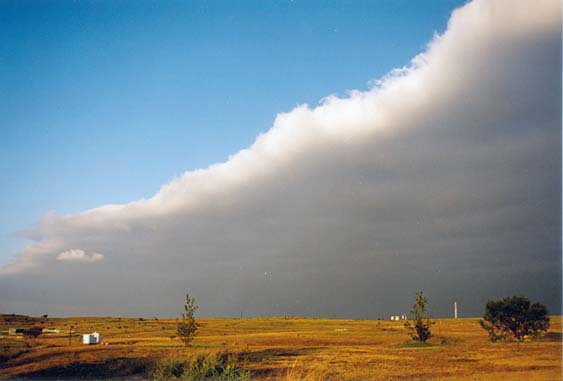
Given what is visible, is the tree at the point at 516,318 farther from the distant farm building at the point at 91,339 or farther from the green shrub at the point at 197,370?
the distant farm building at the point at 91,339

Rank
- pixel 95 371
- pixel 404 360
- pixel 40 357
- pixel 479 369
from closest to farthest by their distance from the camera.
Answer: pixel 479 369
pixel 95 371
pixel 404 360
pixel 40 357

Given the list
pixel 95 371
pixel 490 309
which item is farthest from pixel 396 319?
pixel 95 371

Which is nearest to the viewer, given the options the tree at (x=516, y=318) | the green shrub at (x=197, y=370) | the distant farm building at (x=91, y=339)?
the green shrub at (x=197, y=370)

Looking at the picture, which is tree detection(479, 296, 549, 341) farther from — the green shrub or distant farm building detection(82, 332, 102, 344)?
distant farm building detection(82, 332, 102, 344)

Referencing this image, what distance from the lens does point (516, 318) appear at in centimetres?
4881

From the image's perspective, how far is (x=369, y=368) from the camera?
89.4 ft

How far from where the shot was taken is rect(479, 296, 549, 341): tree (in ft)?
159

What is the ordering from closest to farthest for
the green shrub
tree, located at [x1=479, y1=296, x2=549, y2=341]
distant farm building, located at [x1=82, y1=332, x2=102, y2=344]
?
the green shrub
tree, located at [x1=479, y1=296, x2=549, y2=341]
distant farm building, located at [x1=82, y1=332, x2=102, y2=344]

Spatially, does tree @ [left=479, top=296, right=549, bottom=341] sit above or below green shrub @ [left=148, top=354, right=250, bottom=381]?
below

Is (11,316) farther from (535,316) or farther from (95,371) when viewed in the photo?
(535,316)

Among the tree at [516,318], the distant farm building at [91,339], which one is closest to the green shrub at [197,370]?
the distant farm building at [91,339]

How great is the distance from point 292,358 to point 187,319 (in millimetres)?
17503

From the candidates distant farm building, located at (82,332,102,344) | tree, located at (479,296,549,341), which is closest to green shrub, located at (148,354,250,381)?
distant farm building, located at (82,332,102,344)

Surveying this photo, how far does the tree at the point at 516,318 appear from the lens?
1908 inches
